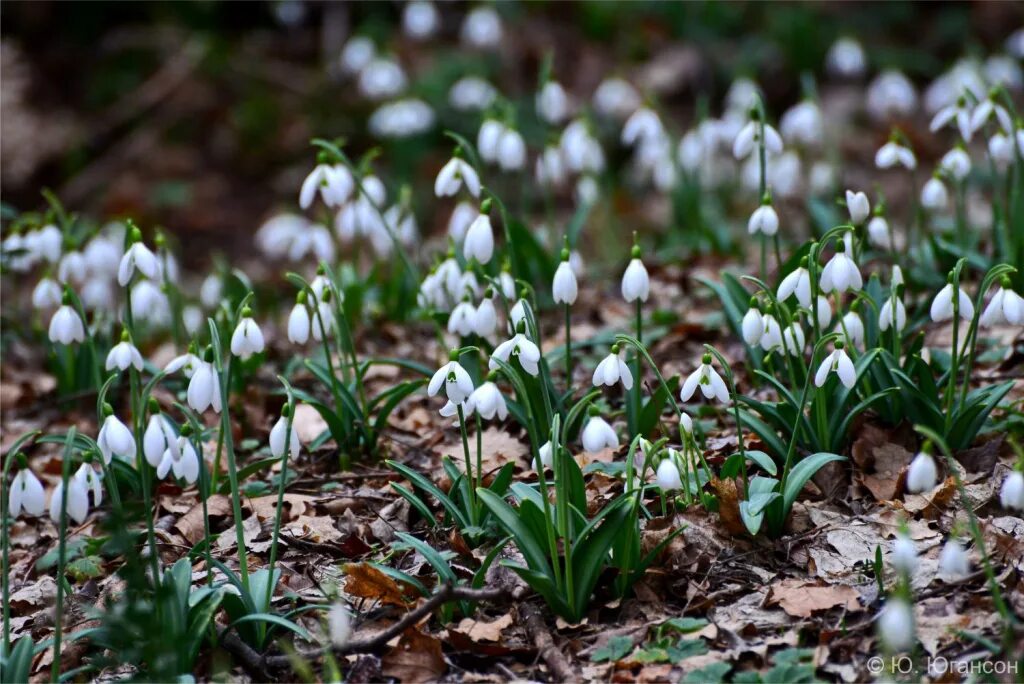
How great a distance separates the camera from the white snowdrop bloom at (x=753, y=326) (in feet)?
7.93

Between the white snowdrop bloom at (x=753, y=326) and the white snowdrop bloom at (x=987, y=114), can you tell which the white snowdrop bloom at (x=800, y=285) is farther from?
the white snowdrop bloom at (x=987, y=114)

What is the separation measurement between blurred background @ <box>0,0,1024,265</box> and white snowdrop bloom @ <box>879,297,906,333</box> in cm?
508

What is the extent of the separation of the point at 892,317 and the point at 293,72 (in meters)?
6.72

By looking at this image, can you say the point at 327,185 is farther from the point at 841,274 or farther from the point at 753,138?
the point at 841,274

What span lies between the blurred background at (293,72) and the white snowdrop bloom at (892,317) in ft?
16.7

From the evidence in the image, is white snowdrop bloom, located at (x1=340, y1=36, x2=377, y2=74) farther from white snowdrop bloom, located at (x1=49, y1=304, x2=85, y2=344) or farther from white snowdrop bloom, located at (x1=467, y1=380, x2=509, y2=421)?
white snowdrop bloom, located at (x1=467, y1=380, x2=509, y2=421)

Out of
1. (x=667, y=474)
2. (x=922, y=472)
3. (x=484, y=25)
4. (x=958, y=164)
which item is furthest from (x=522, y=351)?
(x=484, y=25)

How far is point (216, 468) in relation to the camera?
9.51 ft

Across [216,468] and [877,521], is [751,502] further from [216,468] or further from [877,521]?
[216,468]

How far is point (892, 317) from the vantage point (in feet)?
8.41

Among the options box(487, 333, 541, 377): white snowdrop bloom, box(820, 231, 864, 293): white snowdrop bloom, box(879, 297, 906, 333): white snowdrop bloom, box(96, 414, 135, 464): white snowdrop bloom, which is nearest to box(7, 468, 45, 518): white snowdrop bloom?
box(96, 414, 135, 464): white snowdrop bloom

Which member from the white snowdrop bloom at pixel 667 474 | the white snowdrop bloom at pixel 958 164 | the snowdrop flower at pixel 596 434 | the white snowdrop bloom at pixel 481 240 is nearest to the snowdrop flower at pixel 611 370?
the snowdrop flower at pixel 596 434

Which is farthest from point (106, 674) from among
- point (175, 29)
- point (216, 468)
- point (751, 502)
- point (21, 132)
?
point (175, 29)

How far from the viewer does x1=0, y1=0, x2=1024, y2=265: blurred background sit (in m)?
7.57
